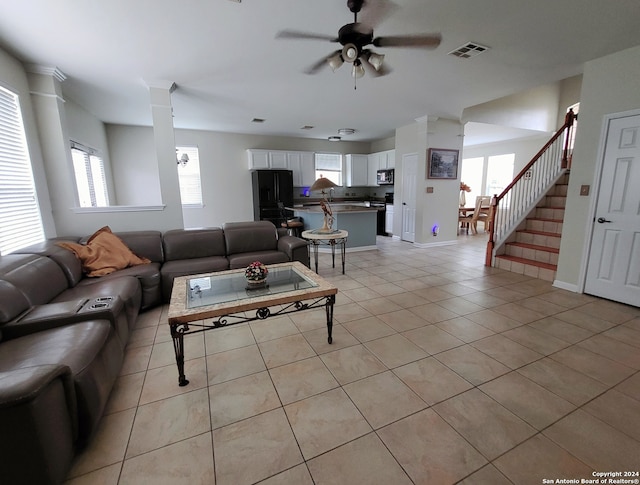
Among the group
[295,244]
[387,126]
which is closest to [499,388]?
[295,244]

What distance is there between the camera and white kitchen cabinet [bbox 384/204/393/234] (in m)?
7.27

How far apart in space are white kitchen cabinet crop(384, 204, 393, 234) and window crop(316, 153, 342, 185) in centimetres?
173

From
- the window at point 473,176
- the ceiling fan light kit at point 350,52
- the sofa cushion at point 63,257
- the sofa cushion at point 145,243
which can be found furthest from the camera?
the window at point 473,176

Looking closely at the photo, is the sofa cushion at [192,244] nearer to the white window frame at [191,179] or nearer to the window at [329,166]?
the white window frame at [191,179]

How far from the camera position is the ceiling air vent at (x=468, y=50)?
2.80m

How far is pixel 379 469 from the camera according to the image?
132 centimetres

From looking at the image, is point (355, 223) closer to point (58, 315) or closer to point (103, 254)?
point (103, 254)

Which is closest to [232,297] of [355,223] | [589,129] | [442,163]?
[355,223]

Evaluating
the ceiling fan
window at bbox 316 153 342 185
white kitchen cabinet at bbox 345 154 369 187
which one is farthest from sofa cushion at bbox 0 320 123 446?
white kitchen cabinet at bbox 345 154 369 187

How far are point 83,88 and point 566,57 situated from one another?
6.05m

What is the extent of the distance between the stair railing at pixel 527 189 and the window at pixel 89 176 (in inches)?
254

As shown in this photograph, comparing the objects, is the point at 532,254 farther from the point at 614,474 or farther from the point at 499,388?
the point at 614,474

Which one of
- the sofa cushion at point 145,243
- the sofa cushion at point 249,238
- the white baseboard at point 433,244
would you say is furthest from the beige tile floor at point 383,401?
the white baseboard at point 433,244

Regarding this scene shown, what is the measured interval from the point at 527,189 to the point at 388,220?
3212mm
